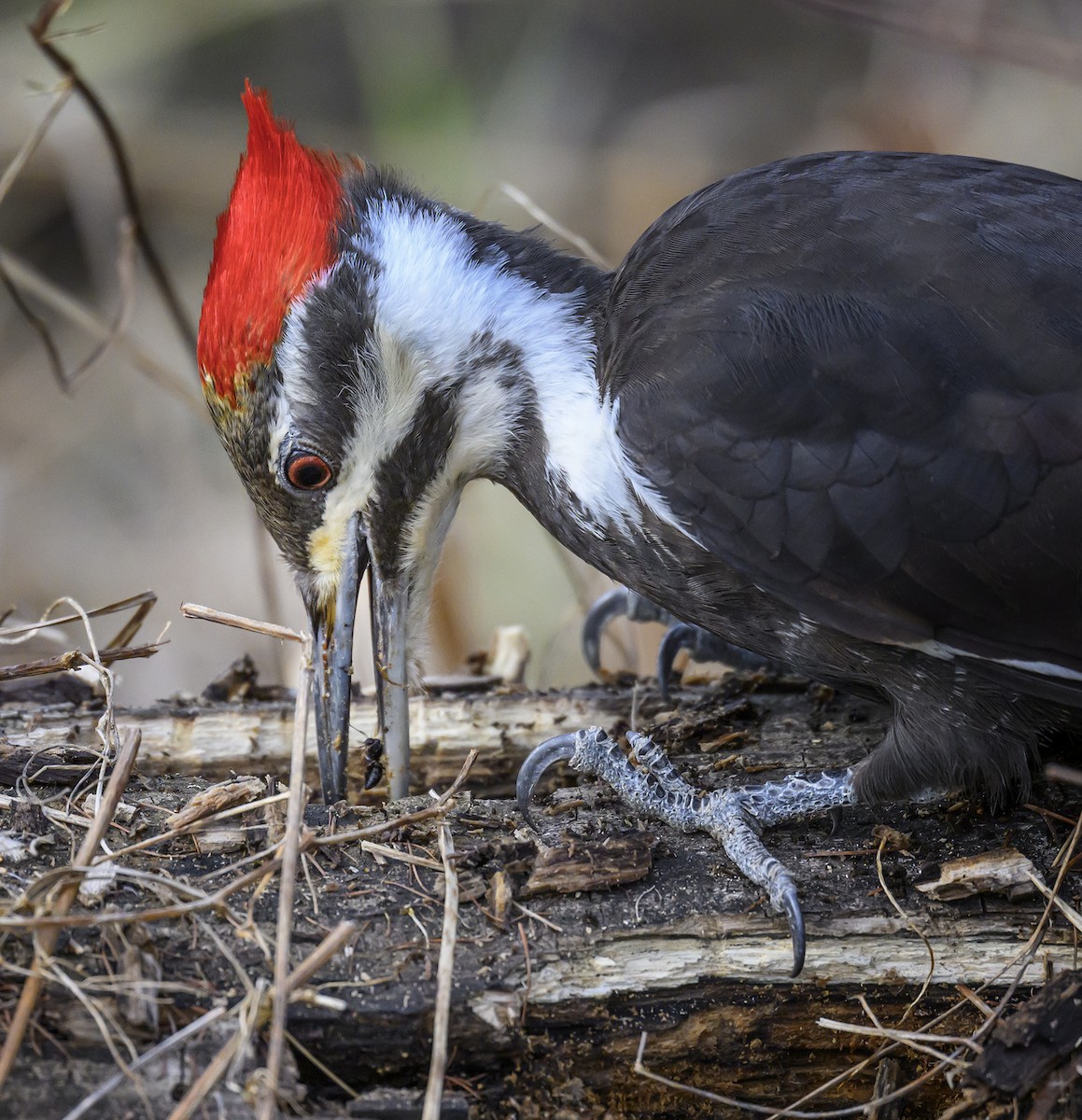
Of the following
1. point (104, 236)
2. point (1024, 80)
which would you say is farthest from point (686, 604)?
point (1024, 80)

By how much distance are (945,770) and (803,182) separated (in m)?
1.39

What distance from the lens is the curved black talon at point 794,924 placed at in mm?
2252

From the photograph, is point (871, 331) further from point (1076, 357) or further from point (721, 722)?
point (721, 722)

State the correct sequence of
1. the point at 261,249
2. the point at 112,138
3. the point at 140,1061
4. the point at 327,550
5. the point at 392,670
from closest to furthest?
the point at 140,1061 < the point at 261,249 < the point at 327,550 < the point at 392,670 < the point at 112,138

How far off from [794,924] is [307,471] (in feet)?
4.72

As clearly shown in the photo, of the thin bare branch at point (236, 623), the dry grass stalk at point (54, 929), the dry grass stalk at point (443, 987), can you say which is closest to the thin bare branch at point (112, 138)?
the thin bare branch at point (236, 623)

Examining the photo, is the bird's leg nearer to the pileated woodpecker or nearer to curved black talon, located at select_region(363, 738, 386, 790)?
the pileated woodpecker

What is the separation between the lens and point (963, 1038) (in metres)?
2.07

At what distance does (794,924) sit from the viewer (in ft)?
7.44

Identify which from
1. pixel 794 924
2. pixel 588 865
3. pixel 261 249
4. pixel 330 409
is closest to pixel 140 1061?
pixel 588 865

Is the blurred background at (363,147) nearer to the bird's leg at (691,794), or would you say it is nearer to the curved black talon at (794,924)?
the bird's leg at (691,794)

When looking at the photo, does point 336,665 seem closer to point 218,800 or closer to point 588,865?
point 218,800

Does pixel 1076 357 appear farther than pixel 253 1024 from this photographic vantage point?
Yes

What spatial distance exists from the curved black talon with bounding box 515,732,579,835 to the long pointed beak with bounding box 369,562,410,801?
0.37 metres
